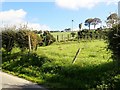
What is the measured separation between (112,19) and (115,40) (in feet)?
3.39

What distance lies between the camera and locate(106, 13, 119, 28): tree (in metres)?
13.8

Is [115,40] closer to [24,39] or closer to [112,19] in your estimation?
[112,19]

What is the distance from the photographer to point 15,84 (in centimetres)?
1502

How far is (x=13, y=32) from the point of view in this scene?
24234 mm

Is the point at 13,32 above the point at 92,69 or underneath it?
above

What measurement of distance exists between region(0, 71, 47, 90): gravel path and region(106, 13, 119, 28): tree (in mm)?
4215

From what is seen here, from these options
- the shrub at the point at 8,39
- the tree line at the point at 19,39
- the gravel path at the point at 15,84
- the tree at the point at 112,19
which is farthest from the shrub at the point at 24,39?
the tree at the point at 112,19

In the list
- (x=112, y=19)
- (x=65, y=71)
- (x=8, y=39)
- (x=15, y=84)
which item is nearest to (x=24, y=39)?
(x=8, y=39)

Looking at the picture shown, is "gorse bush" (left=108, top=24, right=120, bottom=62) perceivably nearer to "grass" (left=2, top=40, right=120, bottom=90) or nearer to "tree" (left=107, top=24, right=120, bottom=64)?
"tree" (left=107, top=24, right=120, bottom=64)

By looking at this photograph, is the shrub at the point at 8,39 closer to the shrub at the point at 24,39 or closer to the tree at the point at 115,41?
the shrub at the point at 24,39

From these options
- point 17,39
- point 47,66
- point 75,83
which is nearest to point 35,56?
point 47,66

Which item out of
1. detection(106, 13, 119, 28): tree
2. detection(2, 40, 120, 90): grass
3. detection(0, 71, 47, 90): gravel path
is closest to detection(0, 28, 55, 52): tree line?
detection(2, 40, 120, 90): grass

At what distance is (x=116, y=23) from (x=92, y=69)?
2654mm

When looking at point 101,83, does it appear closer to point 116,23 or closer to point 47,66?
point 116,23
